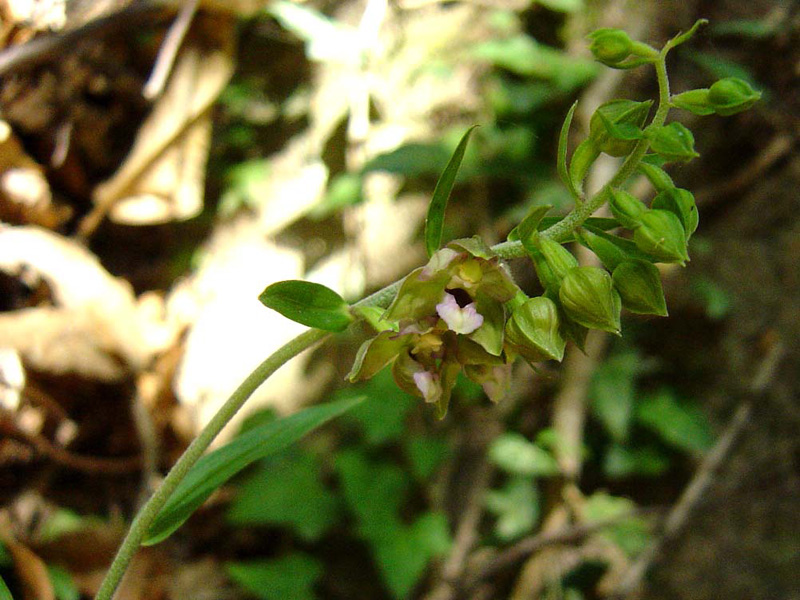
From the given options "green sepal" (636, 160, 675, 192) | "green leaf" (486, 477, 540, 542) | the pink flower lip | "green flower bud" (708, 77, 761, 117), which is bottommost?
"green leaf" (486, 477, 540, 542)

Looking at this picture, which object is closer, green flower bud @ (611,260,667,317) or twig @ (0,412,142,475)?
green flower bud @ (611,260,667,317)

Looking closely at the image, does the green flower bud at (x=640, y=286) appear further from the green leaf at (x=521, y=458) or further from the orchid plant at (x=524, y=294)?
the green leaf at (x=521, y=458)

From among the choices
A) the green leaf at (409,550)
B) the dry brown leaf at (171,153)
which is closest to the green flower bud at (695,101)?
the green leaf at (409,550)

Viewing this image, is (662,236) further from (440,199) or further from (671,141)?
(440,199)

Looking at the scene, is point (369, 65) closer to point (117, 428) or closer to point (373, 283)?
point (373, 283)

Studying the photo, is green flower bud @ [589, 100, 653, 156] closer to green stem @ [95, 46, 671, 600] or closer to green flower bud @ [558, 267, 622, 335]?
green stem @ [95, 46, 671, 600]

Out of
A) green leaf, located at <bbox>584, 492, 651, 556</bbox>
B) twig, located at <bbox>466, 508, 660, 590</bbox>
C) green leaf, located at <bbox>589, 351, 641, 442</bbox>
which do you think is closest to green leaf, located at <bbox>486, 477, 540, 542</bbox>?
twig, located at <bbox>466, 508, 660, 590</bbox>

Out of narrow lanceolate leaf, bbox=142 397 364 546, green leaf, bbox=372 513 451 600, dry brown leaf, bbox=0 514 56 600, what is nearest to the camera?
narrow lanceolate leaf, bbox=142 397 364 546
